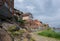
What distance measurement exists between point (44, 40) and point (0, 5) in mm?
8555

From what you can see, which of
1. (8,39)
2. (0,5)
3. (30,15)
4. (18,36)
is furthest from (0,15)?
(30,15)

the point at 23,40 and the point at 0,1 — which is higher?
the point at 0,1

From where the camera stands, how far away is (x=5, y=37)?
12852mm

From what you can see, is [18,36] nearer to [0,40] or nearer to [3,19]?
[3,19]

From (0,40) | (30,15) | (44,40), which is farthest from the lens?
(30,15)

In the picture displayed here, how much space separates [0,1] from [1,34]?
16697 millimetres

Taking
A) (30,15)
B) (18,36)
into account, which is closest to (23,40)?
(18,36)

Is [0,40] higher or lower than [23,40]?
higher

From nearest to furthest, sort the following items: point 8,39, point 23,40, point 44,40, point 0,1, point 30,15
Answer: point 8,39 < point 23,40 < point 44,40 < point 0,1 < point 30,15

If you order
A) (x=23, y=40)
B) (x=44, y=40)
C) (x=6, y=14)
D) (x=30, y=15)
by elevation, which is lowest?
(x=30, y=15)

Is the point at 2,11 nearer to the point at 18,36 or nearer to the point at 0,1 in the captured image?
the point at 0,1

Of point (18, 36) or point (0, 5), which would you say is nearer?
point (18, 36)

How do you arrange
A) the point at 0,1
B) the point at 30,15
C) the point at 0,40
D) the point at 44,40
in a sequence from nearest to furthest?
the point at 0,40, the point at 44,40, the point at 0,1, the point at 30,15

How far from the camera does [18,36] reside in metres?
19.4
